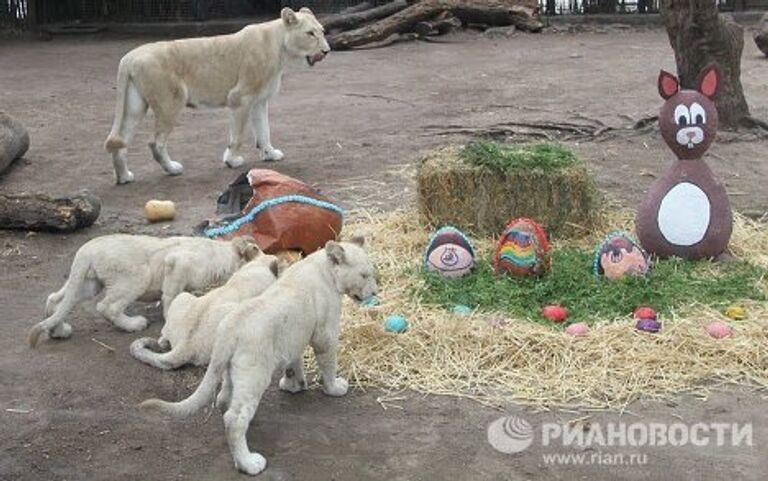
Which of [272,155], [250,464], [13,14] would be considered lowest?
[250,464]

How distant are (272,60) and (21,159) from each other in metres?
2.45

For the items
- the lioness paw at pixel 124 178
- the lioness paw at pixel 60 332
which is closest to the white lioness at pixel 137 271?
the lioness paw at pixel 60 332

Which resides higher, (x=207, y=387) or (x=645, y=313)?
(x=207, y=387)

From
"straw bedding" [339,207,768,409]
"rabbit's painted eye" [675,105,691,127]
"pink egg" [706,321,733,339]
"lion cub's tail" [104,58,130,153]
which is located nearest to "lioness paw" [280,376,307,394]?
"straw bedding" [339,207,768,409]

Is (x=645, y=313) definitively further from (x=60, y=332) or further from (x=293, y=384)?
(x=60, y=332)

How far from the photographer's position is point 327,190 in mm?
8469

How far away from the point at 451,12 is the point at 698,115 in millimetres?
11968

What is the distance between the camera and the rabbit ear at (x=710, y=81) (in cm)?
634

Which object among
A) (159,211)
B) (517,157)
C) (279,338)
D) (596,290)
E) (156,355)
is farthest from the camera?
Result: (159,211)

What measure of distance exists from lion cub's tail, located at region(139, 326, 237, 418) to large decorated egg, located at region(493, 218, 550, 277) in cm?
223

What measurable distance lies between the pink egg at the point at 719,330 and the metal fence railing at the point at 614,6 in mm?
14376

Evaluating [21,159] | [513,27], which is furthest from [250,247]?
[513,27]

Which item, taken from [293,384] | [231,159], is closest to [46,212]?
[231,159]

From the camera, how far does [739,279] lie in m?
6.03
